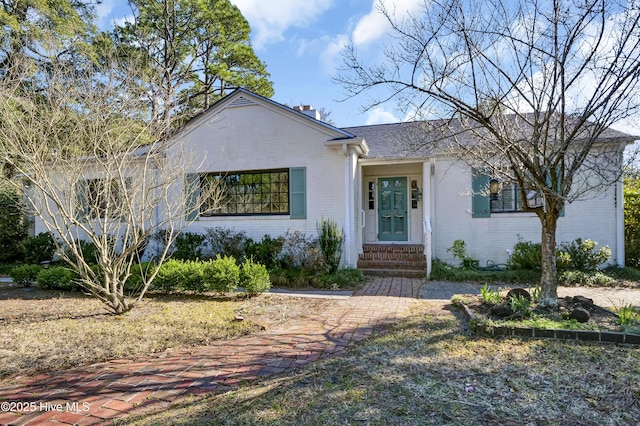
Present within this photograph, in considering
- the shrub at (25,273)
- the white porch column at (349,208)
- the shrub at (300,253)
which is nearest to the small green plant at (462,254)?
the white porch column at (349,208)

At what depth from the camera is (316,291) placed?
7.54 meters

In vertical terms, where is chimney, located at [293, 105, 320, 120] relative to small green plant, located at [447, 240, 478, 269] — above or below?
above

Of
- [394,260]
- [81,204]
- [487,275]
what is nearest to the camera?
[81,204]

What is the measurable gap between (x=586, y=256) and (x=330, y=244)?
6.28m

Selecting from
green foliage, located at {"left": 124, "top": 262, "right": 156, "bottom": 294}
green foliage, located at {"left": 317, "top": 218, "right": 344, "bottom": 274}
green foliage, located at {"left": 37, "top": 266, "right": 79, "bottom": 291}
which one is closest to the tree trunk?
green foliage, located at {"left": 317, "top": 218, "right": 344, "bottom": 274}

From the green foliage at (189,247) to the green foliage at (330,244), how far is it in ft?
12.3

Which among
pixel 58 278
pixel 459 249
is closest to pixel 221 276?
pixel 58 278

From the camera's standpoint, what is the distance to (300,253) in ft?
28.5

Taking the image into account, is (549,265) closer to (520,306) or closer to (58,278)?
(520,306)

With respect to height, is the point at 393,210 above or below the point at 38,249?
above

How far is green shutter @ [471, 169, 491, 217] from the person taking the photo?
969 cm

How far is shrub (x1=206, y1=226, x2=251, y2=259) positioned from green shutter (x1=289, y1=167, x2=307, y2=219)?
155cm

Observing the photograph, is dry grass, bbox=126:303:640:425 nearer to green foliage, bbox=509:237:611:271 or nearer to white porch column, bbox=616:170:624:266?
green foliage, bbox=509:237:611:271

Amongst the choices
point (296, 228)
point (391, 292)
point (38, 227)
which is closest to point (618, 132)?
point (391, 292)
